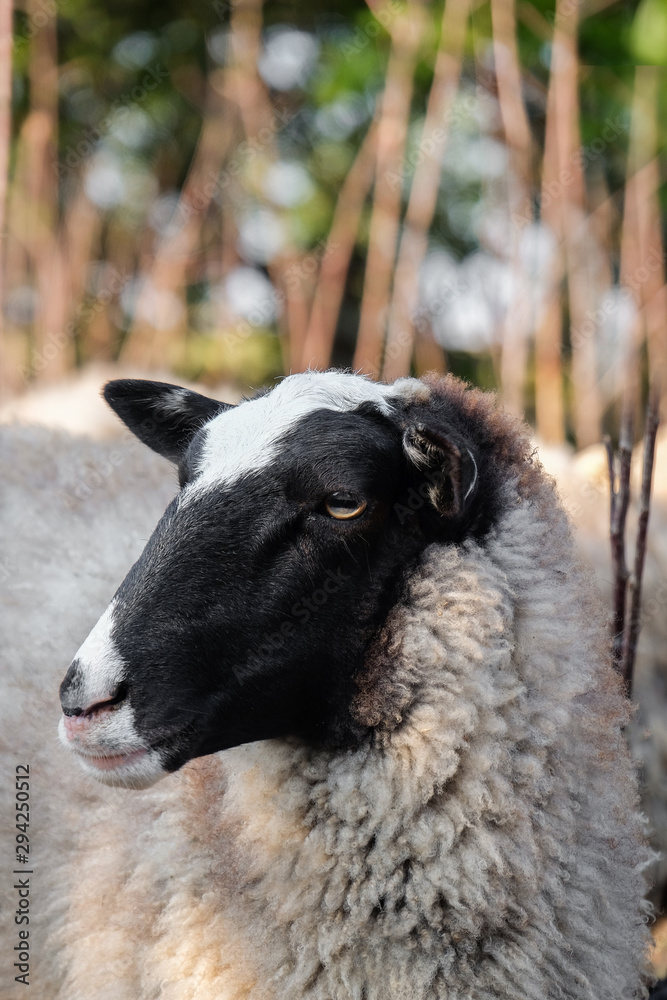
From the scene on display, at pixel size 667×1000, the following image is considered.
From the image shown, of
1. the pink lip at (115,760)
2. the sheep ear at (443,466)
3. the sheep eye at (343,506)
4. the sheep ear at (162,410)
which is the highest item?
the sheep ear at (162,410)

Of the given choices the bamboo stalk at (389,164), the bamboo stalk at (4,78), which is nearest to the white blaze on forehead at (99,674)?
the bamboo stalk at (389,164)

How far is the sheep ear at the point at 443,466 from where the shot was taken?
1615mm

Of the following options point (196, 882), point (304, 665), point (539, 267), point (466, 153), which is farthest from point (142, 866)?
point (466, 153)

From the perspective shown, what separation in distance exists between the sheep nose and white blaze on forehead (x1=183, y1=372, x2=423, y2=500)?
43 centimetres

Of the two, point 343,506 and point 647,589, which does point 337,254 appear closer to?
point 647,589

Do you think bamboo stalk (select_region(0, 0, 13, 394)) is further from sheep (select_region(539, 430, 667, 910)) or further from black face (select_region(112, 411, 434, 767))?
black face (select_region(112, 411, 434, 767))

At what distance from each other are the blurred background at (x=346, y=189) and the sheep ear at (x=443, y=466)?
6.71 feet

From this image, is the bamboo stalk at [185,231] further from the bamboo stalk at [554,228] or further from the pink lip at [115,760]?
the pink lip at [115,760]

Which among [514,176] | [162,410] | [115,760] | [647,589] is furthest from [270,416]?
[514,176]

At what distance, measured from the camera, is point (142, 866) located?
1.97m

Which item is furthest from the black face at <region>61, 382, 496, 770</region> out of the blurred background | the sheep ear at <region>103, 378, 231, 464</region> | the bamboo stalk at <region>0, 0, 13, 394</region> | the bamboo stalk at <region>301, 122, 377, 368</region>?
the bamboo stalk at <region>301, 122, 377, 368</region>

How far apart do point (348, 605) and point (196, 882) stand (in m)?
0.76

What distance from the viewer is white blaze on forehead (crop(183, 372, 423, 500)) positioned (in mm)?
1731

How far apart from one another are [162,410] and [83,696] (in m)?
0.90
